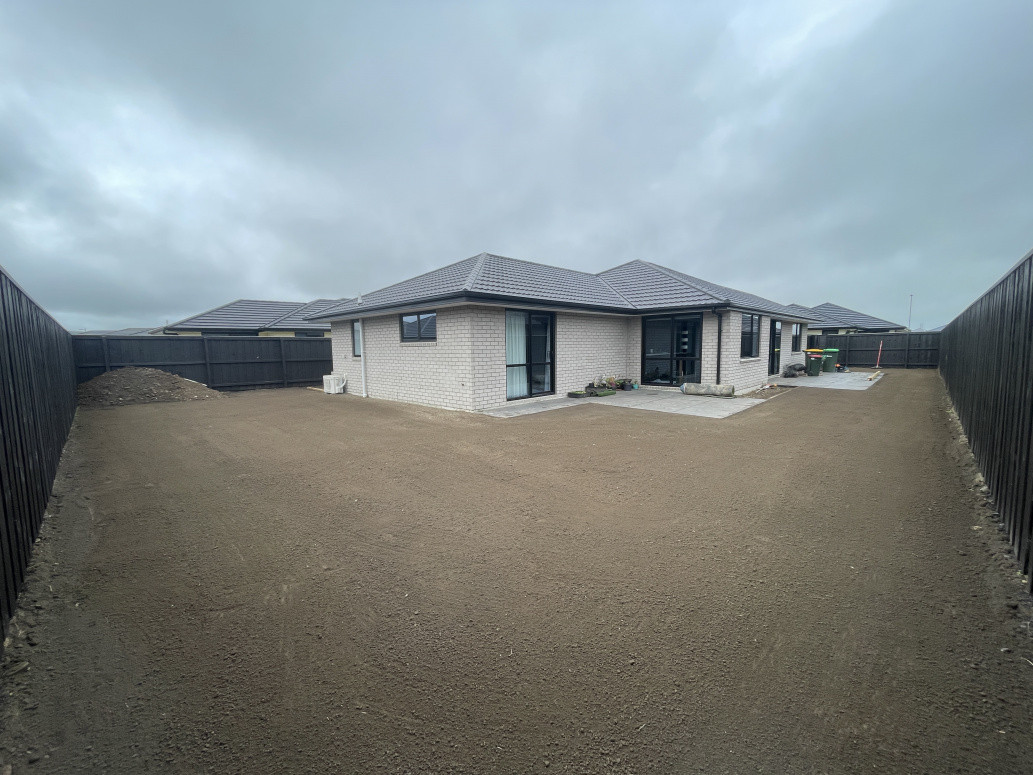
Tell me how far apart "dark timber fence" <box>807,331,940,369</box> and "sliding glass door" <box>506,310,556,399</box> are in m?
21.9

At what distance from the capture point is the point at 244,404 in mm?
12516

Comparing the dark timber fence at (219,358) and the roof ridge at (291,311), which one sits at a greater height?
the roof ridge at (291,311)

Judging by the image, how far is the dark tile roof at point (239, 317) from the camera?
23825 mm

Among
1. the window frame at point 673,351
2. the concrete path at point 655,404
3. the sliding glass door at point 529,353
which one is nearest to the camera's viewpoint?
the concrete path at point 655,404

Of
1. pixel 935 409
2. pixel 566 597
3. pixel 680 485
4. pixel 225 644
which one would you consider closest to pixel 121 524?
pixel 225 644

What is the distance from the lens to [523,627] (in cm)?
258

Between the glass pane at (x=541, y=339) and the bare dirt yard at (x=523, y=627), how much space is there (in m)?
6.67

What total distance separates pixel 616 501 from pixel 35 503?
5200 millimetres

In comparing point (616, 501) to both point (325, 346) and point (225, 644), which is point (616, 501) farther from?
point (325, 346)

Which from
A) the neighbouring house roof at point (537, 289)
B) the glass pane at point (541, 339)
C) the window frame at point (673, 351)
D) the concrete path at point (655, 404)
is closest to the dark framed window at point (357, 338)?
the neighbouring house roof at point (537, 289)

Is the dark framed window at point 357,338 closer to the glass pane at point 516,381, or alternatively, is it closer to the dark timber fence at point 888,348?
the glass pane at point 516,381

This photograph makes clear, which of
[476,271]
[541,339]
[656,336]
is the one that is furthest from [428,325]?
[656,336]

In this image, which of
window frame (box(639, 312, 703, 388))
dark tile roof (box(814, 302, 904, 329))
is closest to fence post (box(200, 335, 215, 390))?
window frame (box(639, 312, 703, 388))

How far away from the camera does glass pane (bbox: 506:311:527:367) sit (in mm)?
11023
